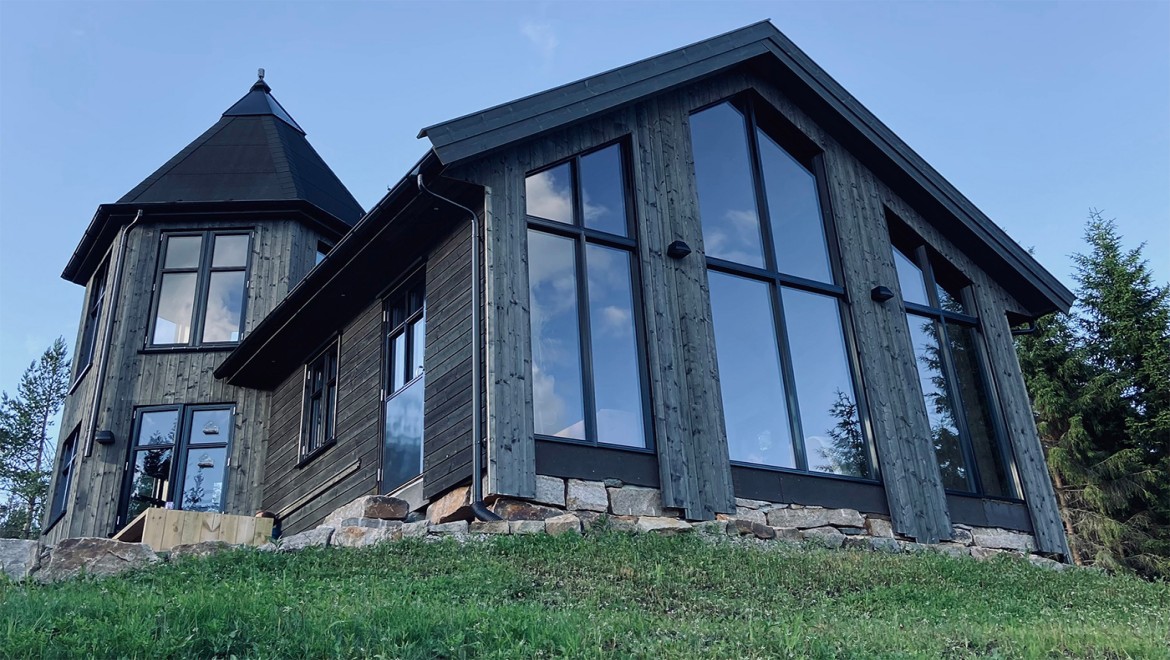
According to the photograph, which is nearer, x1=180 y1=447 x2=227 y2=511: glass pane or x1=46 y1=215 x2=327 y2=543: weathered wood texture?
x1=46 y1=215 x2=327 y2=543: weathered wood texture

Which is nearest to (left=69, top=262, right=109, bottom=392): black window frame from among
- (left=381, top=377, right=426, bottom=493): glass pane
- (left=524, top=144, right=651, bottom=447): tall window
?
(left=381, top=377, right=426, bottom=493): glass pane

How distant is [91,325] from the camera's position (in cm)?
1631

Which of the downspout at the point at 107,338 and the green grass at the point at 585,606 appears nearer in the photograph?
the green grass at the point at 585,606

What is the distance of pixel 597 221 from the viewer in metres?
11.1

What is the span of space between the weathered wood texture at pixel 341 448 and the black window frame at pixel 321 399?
0.09 metres

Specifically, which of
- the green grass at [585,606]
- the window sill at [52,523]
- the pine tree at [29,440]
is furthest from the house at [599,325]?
the pine tree at [29,440]

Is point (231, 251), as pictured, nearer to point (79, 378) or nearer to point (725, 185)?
point (79, 378)

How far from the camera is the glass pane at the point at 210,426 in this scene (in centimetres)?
1466

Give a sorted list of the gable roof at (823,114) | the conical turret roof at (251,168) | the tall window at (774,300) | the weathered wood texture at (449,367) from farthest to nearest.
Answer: the conical turret roof at (251,168) < the tall window at (774,300) < the gable roof at (823,114) < the weathered wood texture at (449,367)

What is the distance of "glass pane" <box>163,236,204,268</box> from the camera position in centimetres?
1552

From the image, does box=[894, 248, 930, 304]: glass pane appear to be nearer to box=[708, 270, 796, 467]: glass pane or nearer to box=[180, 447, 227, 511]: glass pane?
box=[708, 270, 796, 467]: glass pane

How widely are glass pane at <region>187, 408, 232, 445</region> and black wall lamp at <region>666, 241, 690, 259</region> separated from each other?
716 cm

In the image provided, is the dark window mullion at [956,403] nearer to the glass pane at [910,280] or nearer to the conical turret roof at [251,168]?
the glass pane at [910,280]

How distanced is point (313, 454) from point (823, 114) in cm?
766
